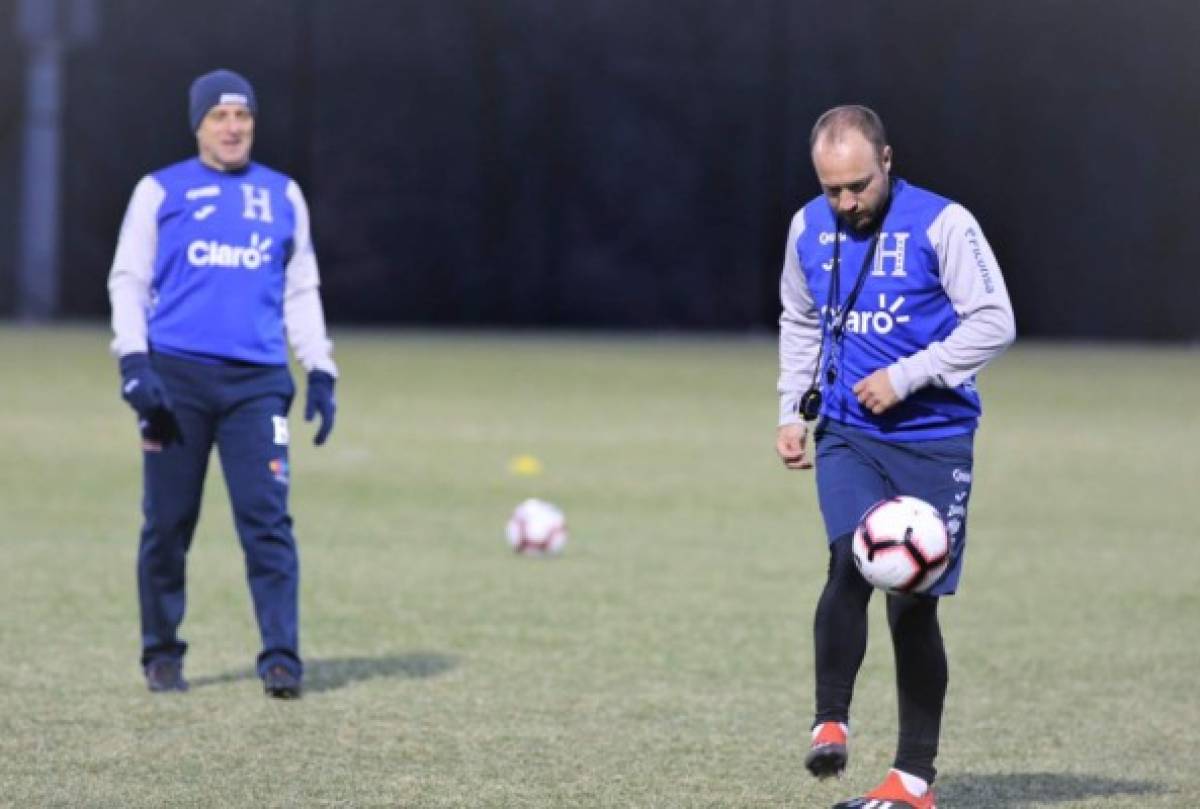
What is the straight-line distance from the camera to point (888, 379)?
5.50 m

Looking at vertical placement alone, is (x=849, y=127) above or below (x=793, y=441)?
above

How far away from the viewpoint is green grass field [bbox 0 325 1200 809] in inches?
245

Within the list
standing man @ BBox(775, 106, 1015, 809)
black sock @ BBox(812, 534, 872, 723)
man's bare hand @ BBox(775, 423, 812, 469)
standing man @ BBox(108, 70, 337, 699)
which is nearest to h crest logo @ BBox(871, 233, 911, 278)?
standing man @ BBox(775, 106, 1015, 809)

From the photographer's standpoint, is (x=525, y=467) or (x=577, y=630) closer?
(x=577, y=630)

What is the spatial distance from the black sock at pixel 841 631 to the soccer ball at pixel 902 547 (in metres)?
0.08

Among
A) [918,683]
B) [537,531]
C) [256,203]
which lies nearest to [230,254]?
[256,203]

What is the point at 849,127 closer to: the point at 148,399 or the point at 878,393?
the point at 878,393

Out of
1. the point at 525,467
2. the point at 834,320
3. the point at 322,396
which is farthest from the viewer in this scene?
the point at 525,467

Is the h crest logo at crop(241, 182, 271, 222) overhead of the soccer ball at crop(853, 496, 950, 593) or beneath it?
overhead

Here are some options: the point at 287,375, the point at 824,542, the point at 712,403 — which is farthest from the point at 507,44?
the point at 287,375

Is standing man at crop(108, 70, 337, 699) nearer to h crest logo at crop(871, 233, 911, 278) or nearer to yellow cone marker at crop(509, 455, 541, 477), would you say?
h crest logo at crop(871, 233, 911, 278)

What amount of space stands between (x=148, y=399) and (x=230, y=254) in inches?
22.4

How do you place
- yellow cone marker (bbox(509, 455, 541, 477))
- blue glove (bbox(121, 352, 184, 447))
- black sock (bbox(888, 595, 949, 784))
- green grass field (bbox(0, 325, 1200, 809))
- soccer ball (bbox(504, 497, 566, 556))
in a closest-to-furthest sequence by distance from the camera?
black sock (bbox(888, 595, 949, 784)) < green grass field (bbox(0, 325, 1200, 809)) < blue glove (bbox(121, 352, 184, 447)) < soccer ball (bbox(504, 497, 566, 556)) < yellow cone marker (bbox(509, 455, 541, 477))

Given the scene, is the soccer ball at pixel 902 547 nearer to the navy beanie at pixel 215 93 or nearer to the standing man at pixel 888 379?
the standing man at pixel 888 379
